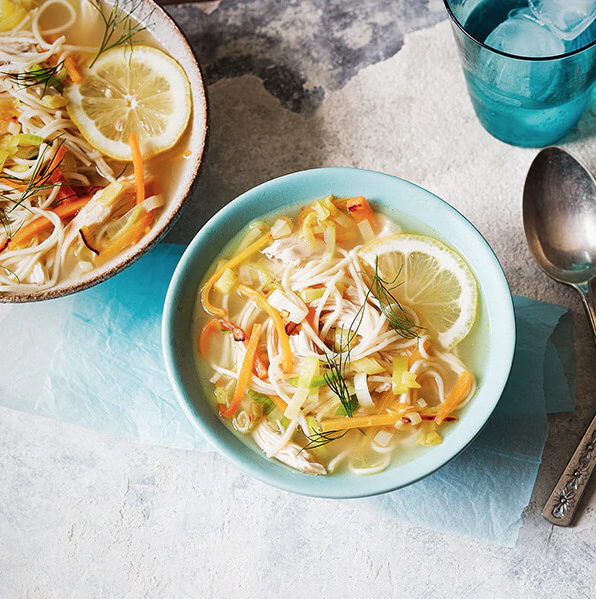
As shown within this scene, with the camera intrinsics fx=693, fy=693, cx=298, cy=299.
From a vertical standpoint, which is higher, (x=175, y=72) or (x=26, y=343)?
(x=175, y=72)

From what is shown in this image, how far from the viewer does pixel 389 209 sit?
206cm

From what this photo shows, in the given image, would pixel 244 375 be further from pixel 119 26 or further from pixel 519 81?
pixel 119 26

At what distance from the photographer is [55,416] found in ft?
7.69

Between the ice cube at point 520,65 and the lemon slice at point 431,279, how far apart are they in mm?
569

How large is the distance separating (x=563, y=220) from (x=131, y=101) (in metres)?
1.47

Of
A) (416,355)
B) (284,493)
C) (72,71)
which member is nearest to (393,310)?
(416,355)

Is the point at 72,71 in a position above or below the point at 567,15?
below

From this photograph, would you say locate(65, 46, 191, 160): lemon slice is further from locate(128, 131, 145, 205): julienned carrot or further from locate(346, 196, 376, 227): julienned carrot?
locate(346, 196, 376, 227): julienned carrot

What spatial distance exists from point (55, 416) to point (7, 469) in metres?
0.24

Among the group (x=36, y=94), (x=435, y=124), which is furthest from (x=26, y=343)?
(x=435, y=124)

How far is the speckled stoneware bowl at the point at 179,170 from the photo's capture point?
2.08m

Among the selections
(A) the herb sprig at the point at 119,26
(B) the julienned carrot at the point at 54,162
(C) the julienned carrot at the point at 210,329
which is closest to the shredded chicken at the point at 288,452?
(C) the julienned carrot at the point at 210,329

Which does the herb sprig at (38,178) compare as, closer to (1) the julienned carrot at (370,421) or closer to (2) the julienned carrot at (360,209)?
(2) the julienned carrot at (360,209)

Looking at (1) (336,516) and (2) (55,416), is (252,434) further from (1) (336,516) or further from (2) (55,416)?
(2) (55,416)
